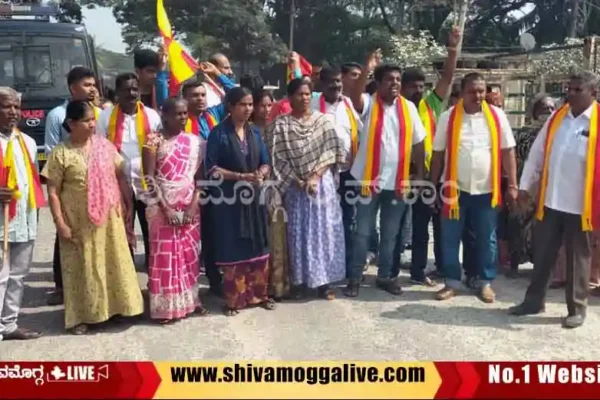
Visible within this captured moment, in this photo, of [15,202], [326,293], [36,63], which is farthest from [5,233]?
[36,63]

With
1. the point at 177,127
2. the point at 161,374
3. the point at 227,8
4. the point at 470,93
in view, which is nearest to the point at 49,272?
the point at 177,127

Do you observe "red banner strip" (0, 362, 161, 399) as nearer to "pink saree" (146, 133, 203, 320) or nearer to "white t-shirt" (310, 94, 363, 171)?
"pink saree" (146, 133, 203, 320)

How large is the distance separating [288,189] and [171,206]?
3.02ft

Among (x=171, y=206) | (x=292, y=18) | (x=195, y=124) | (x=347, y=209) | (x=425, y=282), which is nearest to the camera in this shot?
(x=171, y=206)

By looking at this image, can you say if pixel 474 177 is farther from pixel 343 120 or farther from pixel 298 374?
pixel 298 374

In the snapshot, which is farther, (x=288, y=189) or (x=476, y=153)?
(x=288, y=189)

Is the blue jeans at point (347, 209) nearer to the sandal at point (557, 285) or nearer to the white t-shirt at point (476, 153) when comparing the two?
the white t-shirt at point (476, 153)

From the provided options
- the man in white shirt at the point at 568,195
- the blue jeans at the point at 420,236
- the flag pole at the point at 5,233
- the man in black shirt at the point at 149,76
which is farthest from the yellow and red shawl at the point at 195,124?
the man in white shirt at the point at 568,195

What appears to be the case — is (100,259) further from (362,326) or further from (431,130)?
(431,130)

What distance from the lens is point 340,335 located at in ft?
14.2

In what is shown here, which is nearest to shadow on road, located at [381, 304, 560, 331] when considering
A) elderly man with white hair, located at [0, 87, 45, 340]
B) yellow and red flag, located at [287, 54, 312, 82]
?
elderly man with white hair, located at [0, 87, 45, 340]

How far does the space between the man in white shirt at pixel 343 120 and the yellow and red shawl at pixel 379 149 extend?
219 millimetres

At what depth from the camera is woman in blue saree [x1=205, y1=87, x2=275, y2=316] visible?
15.0 ft

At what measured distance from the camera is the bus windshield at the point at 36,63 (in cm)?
955
